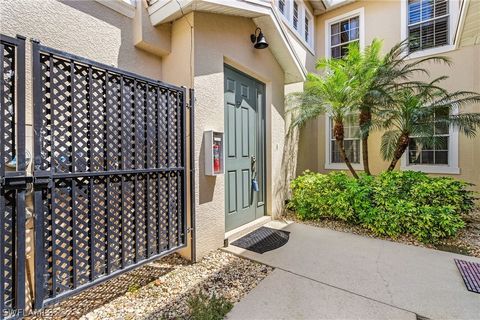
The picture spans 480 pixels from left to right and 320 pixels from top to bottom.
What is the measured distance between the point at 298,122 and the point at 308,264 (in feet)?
12.5

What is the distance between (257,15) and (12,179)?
14.6 ft

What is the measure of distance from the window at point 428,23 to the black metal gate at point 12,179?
366 inches

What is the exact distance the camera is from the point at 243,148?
4.80 metres

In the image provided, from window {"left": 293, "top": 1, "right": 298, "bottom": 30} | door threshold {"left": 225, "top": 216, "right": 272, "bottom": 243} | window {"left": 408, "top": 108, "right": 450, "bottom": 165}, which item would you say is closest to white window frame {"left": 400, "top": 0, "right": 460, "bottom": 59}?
window {"left": 408, "top": 108, "right": 450, "bottom": 165}

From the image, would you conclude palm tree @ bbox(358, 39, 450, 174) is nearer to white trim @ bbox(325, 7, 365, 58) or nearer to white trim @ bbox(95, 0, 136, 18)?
white trim @ bbox(325, 7, 365, 58)

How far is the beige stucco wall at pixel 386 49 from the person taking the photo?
22.0ft

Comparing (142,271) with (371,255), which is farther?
(371,255)

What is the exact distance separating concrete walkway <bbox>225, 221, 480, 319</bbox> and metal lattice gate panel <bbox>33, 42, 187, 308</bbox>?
4.88 ft

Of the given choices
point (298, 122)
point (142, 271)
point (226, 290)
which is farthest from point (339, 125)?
point (142, 271)

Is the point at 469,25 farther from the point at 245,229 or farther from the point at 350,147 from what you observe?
the point at 245,229

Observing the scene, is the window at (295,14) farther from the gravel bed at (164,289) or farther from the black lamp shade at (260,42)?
the gravel bed at (164,289)

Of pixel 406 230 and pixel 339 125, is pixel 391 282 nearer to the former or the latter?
pixel 406 230

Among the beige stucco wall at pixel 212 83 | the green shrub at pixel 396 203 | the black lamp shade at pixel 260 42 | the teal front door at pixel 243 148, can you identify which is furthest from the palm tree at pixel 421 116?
the beige stucco wall at pixel 212 83

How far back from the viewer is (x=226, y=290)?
2.88 meters
